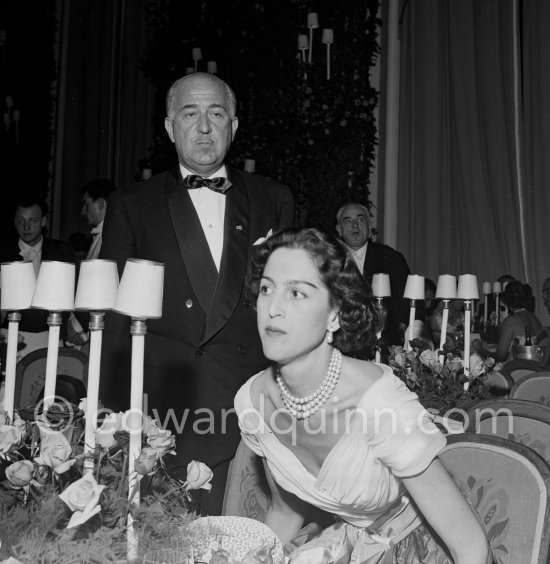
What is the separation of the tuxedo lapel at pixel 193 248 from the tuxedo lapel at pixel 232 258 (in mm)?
35

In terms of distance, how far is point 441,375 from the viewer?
111 inches

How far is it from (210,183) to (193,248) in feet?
0.64

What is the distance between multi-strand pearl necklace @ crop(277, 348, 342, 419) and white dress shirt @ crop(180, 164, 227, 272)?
0.66 metres

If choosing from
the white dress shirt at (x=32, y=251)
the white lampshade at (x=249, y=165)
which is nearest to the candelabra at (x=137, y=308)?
the white dress shirt at (x=32, y=251)

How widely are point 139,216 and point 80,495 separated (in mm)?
1141

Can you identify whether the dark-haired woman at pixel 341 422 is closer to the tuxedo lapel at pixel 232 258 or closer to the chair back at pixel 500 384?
the tuxedo lapel at pixel 232 258

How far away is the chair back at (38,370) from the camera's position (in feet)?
11.1

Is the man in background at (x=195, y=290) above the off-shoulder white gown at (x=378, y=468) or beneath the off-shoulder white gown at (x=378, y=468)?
above

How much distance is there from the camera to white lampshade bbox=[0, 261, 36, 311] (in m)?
1.52

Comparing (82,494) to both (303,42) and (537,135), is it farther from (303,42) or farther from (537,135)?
(537,135)

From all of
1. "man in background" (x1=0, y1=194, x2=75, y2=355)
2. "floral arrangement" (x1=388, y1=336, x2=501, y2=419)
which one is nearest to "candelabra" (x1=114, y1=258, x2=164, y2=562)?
"floral arrangement" (x1=388, y1=336, x2=501, y2=419)

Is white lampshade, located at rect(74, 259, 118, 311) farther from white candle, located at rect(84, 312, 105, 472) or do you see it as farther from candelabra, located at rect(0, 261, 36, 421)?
candelabra, located at rect(0, 261, 36, 421)

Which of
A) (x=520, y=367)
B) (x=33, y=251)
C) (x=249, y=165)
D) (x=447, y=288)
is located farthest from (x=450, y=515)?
(x=249, y=165)

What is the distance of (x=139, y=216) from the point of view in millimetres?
2104
